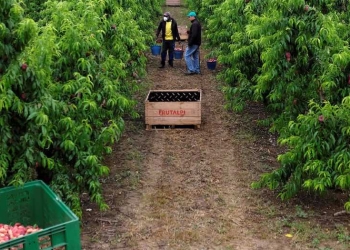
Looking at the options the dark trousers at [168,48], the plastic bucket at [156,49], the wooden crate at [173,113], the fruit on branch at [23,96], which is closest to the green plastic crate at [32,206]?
the fruit on branch at [23,96]

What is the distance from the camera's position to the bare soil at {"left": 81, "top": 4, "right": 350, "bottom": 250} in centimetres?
707

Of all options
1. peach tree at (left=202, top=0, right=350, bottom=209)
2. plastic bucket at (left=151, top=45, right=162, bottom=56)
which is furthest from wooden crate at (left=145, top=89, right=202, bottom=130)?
plastic bucket at (left=151, top=45, right=162, bottom=56)

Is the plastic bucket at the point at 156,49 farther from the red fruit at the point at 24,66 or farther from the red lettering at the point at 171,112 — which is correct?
the red fruit at the point at 24,66

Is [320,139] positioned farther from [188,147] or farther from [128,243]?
[188,147]

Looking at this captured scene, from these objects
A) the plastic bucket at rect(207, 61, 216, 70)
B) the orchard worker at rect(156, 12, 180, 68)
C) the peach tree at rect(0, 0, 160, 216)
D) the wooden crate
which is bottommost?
the plastic bucket at rect(207, 61, 216, 70)

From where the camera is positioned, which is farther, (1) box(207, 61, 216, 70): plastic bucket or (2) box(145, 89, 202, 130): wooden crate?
(1) box(207, 61, 216, 70): plastic bucket

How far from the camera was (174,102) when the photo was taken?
36.7 ft

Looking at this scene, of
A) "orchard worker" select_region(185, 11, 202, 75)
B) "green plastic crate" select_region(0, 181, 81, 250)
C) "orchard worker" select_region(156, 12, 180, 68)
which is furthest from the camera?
"orchard worker" select_region(156, 12, 180, 68)

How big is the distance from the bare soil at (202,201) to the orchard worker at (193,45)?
4.30 metres

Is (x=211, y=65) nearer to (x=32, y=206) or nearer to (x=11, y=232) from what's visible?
(x=32, y=206)

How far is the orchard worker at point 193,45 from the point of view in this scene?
1530 cm

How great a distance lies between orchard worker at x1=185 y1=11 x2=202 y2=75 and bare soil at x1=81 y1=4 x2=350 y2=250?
4.30m

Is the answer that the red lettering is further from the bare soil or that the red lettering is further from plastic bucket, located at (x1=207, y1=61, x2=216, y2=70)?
plastic bucket, located at (x1=207, y1=61, x2=216, y2=70)

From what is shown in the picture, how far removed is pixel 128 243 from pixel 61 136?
1.58m
